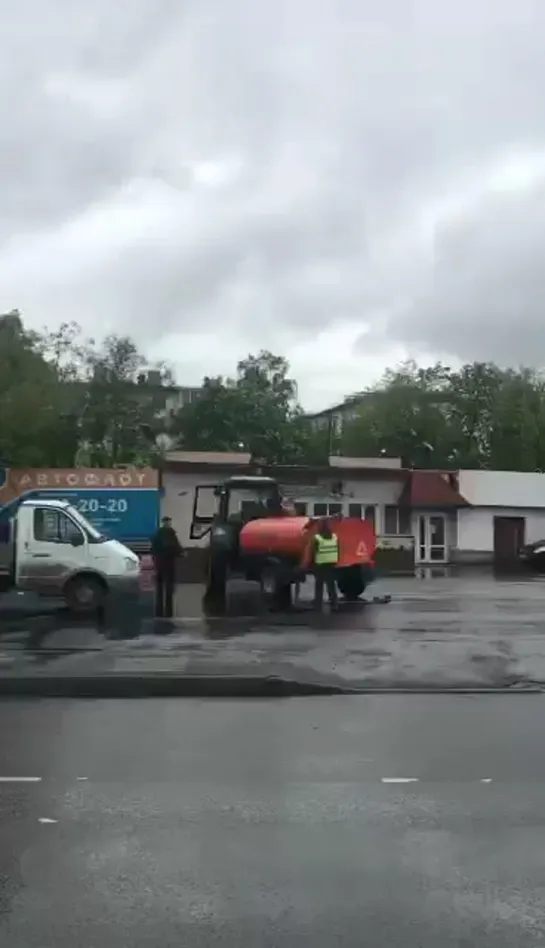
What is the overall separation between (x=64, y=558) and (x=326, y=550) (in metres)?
5.04

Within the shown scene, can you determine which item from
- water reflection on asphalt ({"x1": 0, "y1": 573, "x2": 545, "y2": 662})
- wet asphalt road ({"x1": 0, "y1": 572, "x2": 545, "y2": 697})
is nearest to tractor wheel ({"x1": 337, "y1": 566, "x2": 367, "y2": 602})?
water reflection on asphalt ({"x1": 0, "y1": 573, "x2": 545, "y2": 662})

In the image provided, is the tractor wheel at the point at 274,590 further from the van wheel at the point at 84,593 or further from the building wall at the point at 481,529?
the building wall at the point at 481,529

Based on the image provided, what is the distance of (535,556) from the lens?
40.5 meters

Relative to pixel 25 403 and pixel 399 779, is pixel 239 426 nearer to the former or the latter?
pixel 25 403

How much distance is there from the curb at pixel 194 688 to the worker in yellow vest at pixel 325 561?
946 cm

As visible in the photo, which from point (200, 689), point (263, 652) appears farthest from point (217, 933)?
point (263, 652)

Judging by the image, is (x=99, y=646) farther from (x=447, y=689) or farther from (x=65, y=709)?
(x=447, y=689)

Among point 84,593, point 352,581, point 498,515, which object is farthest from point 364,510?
point 84,593

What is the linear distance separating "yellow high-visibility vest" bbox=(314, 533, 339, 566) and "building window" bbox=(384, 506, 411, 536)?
83.3 feet

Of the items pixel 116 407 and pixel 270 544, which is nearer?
pixel 270 544

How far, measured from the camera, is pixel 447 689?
39.1ft

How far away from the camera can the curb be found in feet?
38.3

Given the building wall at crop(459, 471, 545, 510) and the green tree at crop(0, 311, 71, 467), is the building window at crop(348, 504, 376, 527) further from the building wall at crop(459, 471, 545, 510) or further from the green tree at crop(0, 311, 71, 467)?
the green tree at crop(0, 311, 71, 467)

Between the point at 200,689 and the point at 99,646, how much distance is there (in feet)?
12.1
